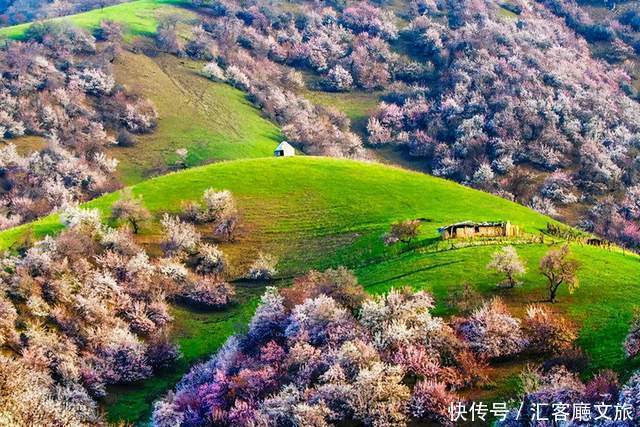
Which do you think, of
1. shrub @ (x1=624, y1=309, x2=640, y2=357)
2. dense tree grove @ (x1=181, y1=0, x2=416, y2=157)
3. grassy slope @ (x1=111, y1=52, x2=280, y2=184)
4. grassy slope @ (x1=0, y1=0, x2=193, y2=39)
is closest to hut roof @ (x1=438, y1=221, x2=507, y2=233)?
shrub @ (x1=624, y1=309, x2=640, y2=357)

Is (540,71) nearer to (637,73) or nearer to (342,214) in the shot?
(637,73)

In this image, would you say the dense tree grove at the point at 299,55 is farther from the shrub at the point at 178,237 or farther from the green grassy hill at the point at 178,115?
the shrub at the point at 178,237

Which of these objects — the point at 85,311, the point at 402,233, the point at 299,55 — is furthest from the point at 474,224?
the point at 299,55

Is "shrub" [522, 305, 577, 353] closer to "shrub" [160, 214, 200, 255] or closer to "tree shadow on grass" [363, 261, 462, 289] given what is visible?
"tree shadow on grass" [363, 261, 462, 289]

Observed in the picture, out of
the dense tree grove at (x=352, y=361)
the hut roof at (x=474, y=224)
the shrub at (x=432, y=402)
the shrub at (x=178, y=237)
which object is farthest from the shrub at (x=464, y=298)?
the shrub at (x=178, y=237)

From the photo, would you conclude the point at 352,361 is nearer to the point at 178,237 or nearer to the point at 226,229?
the point at 178,237

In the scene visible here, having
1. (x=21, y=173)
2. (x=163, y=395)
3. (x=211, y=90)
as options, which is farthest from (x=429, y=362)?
(x=211, y=90)
